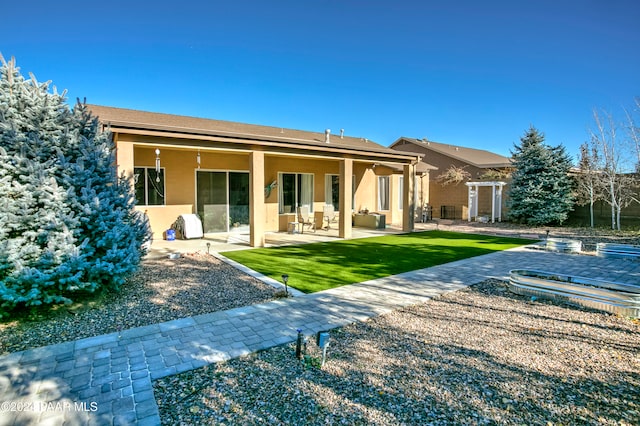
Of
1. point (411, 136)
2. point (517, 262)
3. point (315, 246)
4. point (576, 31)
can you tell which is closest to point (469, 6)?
point (576, 31)

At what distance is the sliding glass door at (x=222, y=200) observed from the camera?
1248cm

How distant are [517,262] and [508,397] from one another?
6.75m

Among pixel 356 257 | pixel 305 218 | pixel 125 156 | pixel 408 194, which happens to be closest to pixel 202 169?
pixel 125 156

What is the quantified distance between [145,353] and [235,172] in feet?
33.0

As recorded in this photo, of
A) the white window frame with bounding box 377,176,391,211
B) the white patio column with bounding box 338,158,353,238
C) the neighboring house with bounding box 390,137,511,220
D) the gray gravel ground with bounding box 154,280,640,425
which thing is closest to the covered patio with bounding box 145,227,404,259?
the white patio column with bounding box 338,158,353,238

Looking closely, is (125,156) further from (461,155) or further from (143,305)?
(461,155)

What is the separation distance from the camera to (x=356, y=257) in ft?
29.7

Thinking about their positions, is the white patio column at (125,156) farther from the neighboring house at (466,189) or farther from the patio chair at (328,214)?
the neighboring house at (466,189)

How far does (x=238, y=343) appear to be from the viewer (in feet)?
12.8

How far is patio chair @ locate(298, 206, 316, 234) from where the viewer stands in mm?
14300

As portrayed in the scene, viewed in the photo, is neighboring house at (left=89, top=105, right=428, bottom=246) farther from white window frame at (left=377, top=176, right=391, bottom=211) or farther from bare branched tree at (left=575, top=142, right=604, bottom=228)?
bare branched tree at (left=575, top=142, right=604, bottom=228)

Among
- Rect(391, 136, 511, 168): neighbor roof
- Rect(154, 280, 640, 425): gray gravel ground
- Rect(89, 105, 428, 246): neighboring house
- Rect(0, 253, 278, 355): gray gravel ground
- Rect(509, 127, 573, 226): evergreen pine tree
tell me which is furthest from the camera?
Rect(391, 136, 511, 168): neighbor roof

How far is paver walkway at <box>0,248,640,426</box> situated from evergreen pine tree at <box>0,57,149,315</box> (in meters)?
1.21

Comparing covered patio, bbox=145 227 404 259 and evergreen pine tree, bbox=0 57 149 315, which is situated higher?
evergreen pine tree, bbox=0 57 149 315
